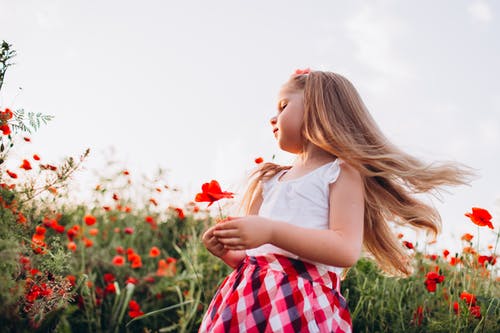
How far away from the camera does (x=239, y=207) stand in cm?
243

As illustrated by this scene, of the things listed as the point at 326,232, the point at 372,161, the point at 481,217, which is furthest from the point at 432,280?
the point at 326,232

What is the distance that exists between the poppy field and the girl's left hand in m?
0.17

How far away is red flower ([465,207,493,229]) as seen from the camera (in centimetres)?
244

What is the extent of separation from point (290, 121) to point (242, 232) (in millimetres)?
615

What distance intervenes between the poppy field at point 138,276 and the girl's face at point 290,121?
0.40 meters

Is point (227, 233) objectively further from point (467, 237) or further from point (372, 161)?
point (467, 237)

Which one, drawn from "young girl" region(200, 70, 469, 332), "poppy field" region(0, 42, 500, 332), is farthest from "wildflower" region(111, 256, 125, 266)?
"young girl" region(200, 70, 469, 332)

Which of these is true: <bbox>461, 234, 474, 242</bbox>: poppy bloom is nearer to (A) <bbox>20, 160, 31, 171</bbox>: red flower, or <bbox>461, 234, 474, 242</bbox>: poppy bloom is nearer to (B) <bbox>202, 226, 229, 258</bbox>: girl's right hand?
(B) <bbox>202, 226, 229, 258</bbox>: girl's right hand

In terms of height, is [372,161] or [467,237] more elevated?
[372,161]

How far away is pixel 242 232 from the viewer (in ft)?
5.44

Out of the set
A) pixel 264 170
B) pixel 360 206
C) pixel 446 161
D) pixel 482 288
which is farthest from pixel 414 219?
pixel 482 288

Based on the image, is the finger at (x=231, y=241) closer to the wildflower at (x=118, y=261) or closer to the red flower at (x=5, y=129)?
the red flower at (x=5, y=129)

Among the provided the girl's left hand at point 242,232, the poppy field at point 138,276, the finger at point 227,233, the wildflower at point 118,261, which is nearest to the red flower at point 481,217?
the poppy field at point 138,276

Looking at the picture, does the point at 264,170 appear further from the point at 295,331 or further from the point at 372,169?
the point at 295,331
